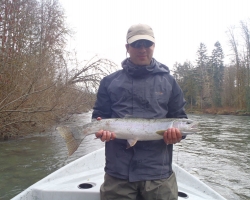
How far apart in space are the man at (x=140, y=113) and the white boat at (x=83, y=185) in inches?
47.0

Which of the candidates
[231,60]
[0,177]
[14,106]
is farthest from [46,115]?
[231,60]

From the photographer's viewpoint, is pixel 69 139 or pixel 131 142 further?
pixel 69 139

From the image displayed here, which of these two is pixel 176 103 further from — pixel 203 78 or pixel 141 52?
pixel 203 78

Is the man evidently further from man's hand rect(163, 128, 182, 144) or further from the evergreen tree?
the evergreen tree

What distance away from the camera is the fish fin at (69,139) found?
2.94 m

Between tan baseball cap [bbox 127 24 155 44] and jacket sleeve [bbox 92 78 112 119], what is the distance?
1.83ft

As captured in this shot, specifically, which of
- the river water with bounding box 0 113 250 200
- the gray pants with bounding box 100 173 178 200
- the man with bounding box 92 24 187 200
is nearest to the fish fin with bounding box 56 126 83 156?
the man with bounding box 92 24 187 200

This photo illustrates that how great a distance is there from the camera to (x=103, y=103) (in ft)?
9.76

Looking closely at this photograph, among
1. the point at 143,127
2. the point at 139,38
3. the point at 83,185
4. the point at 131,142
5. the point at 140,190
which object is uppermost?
the point at 139,38

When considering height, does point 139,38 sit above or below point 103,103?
above

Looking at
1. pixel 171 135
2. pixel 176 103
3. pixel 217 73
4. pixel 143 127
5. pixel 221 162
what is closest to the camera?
pixel 171 135

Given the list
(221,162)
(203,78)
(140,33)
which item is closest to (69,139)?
(140,33)

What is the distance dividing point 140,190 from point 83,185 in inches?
68.8

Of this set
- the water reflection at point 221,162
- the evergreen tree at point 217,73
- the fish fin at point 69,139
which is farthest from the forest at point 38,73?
the evergreen tree at point 217,73
